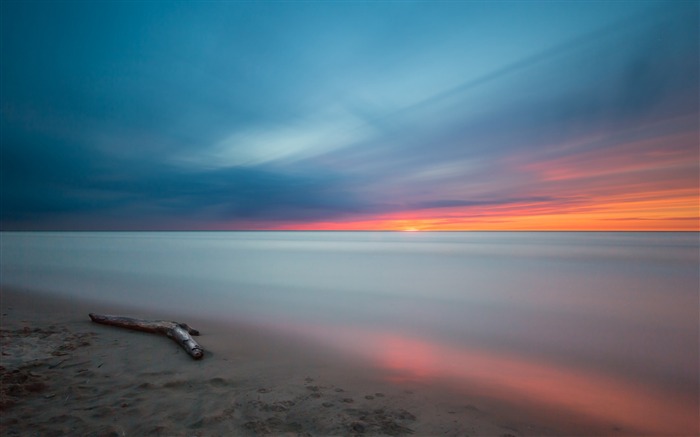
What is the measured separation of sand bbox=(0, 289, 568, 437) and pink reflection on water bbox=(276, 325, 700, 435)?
94 cm

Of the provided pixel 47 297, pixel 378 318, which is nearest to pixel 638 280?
pixel 378 318

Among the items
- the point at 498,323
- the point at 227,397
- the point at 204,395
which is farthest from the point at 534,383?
the point at 204,395

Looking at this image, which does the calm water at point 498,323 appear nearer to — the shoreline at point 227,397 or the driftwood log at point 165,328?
the shoreline at point 227,397

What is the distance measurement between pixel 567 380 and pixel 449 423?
12.9ft

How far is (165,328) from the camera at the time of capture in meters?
8.64

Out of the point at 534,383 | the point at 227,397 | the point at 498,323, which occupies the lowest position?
the point at 498,323

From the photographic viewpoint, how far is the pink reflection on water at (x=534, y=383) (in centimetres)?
548

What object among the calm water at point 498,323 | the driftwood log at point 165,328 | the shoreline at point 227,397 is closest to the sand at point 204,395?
the shoreline at point 227,397

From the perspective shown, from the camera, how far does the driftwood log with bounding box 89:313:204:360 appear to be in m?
7.36

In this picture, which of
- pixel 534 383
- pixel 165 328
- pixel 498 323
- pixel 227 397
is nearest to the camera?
pixel 227 397

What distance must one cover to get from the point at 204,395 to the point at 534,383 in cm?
650

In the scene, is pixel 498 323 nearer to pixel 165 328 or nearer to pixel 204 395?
pixel 204 395

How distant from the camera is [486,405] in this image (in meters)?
5.64

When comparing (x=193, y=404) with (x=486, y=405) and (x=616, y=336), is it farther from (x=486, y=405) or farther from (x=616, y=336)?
(x=616, y=336)
